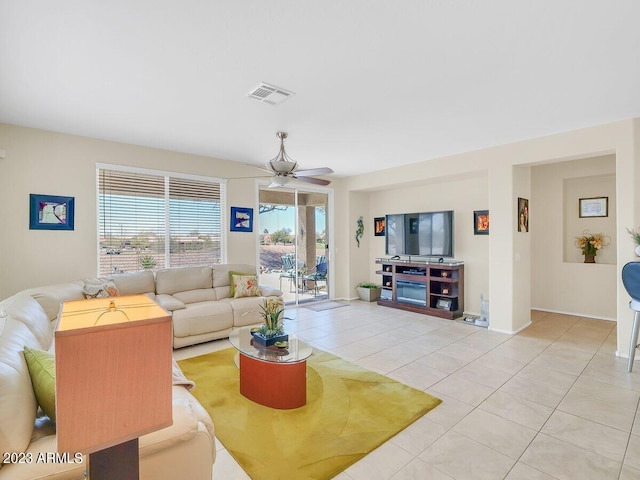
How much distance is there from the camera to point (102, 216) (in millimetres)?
4453

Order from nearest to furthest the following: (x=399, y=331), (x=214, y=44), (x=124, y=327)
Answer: (x=124, y=327) → (x=214, y=44) → (x=399, y=331)

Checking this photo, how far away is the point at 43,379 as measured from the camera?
1.40 metres

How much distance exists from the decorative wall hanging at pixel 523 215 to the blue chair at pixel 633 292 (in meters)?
1.50

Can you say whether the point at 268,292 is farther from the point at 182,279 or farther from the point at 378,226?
the point at 378,226

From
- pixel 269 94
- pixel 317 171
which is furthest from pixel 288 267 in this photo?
pixel 269 94

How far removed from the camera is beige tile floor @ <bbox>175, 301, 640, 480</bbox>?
2025 millimetres

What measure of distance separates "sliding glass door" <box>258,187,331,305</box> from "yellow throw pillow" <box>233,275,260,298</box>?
1.20m

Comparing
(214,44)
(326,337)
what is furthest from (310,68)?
(326,337)

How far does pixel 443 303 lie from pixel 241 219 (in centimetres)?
387

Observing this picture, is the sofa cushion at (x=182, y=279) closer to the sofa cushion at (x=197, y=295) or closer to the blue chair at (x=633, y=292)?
the sofa cushion at (x=197, y=295)

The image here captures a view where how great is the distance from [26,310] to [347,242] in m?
5.61

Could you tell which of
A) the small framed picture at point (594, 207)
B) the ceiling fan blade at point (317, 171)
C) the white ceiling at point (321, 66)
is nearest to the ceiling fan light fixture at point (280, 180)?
the ceiling fan blade at point (317, 171)

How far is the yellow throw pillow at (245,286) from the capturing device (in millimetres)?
4877

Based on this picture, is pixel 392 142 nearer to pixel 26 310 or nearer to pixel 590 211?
pixel 590 211
